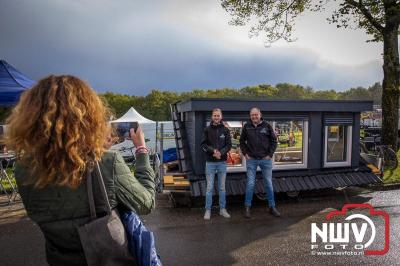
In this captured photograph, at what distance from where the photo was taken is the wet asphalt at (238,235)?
14.9ft

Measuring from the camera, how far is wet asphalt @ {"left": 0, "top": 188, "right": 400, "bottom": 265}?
455cm

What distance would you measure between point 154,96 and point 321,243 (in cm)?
6301

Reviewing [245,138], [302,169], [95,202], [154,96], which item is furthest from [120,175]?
[154,96]

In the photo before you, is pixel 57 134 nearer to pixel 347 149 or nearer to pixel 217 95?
pixel 347 149

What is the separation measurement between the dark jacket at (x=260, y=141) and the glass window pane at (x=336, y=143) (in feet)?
8.56

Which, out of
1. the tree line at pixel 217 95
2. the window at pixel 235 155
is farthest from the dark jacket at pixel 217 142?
the tree line at pixel 217 95

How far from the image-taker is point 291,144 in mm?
8266

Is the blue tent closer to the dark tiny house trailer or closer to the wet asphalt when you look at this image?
the wet asphalt

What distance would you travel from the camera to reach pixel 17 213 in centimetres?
686

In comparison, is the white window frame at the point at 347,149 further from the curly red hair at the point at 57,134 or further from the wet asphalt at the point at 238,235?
the curly red hair at the point at 57,134

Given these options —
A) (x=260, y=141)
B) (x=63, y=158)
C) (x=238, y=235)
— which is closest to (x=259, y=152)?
(x=260, y=141)

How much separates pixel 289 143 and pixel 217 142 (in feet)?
8.20

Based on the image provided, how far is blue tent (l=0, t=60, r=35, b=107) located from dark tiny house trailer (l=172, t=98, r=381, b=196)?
11.4 ft

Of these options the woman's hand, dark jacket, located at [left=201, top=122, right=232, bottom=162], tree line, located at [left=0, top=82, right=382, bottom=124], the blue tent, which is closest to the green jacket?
the woman's hand
